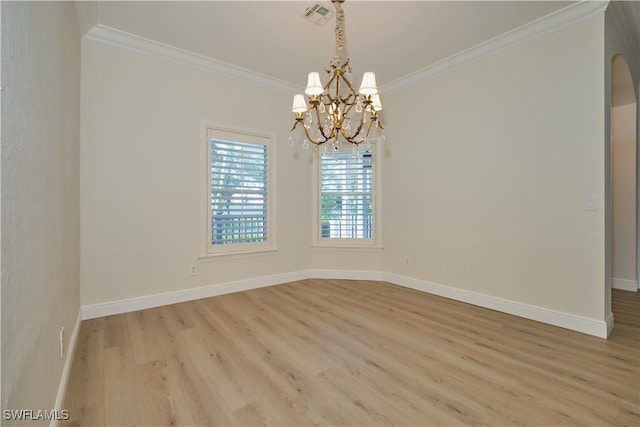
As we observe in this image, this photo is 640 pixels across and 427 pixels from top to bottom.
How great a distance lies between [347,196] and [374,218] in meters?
0.54

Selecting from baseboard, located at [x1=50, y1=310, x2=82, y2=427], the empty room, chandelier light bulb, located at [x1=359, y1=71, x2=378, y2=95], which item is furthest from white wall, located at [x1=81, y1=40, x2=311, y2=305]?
chandelier light bulb, located at [x1=359, y1=71, x2=378, y2=95]

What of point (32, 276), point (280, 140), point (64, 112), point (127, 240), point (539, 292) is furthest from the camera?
point (280, 140)

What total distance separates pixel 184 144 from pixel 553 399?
12.8ft

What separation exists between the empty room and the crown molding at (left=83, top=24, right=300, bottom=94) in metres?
0.02

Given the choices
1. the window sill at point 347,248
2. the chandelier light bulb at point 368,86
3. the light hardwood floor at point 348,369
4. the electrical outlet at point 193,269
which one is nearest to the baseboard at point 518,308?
the light hardwood floor at point 348,369

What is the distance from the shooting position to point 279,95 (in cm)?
418

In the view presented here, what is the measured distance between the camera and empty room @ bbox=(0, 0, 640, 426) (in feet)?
5.07

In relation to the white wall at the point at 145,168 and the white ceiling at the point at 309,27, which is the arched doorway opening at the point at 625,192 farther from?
the white wall at the point at 145,168

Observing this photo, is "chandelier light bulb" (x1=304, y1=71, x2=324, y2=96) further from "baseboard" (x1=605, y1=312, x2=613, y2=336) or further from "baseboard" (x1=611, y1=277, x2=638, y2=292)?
"baseboard" (x1=611, y1=277, x2=638, y2=292)

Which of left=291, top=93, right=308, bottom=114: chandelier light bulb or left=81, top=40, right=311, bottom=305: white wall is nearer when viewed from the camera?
left=291, top=93, right=308, bottom=114: chandelier light bulb

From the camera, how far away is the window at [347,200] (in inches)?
176

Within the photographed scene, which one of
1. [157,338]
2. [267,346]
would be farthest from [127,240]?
[267,346]

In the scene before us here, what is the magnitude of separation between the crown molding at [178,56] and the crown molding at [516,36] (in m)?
1.74

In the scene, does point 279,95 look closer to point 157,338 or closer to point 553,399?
point 157,338
